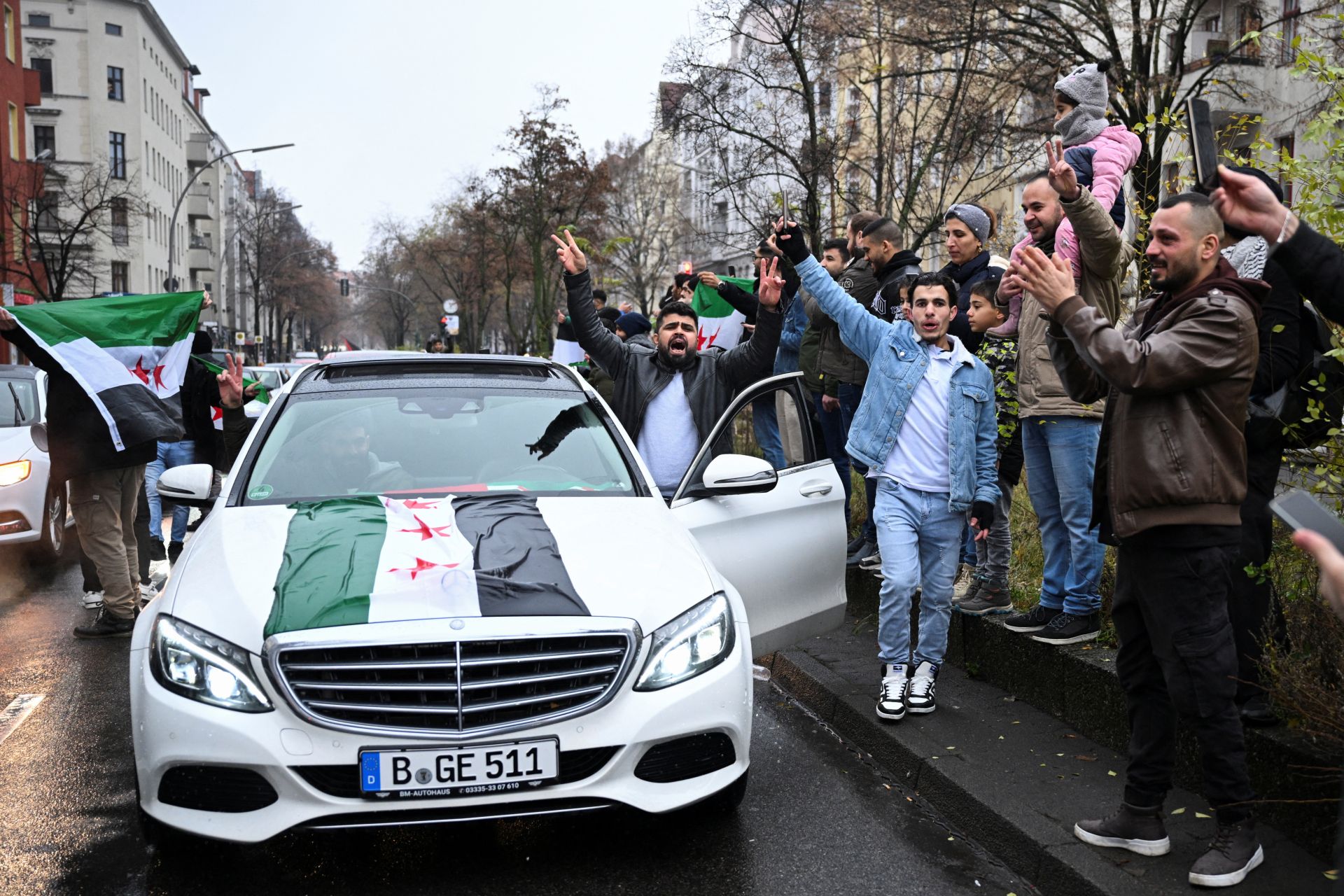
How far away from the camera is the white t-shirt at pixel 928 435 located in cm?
561

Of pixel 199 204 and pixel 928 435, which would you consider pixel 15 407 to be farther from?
pixel 199 204

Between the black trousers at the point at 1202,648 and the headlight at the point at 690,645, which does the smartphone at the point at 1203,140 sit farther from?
the headlight at the point at 690,645

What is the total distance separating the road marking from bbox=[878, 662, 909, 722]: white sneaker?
399cm

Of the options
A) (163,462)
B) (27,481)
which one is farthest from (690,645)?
(27,481)

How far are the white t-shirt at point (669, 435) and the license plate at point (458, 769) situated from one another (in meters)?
2.85

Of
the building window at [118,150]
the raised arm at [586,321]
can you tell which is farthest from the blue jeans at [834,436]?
the building window at [118,150]

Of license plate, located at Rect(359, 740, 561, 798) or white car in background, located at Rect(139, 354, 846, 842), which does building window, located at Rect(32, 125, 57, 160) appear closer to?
white car in background, located at Rect(139, 354, 846, 842)

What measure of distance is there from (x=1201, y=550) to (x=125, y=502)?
22.5 ft

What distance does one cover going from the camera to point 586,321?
7051 millimetres

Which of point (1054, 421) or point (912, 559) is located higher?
point (1054, 421)

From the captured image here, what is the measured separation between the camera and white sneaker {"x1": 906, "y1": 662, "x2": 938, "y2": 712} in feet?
18.8

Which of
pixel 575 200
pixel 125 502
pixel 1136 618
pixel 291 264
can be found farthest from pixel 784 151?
pixel 291 264

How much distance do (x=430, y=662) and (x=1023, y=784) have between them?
2366 mm

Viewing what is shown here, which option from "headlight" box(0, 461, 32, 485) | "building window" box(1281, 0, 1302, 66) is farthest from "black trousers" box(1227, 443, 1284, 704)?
"building window" box(1281, 0, 1302, 66)
